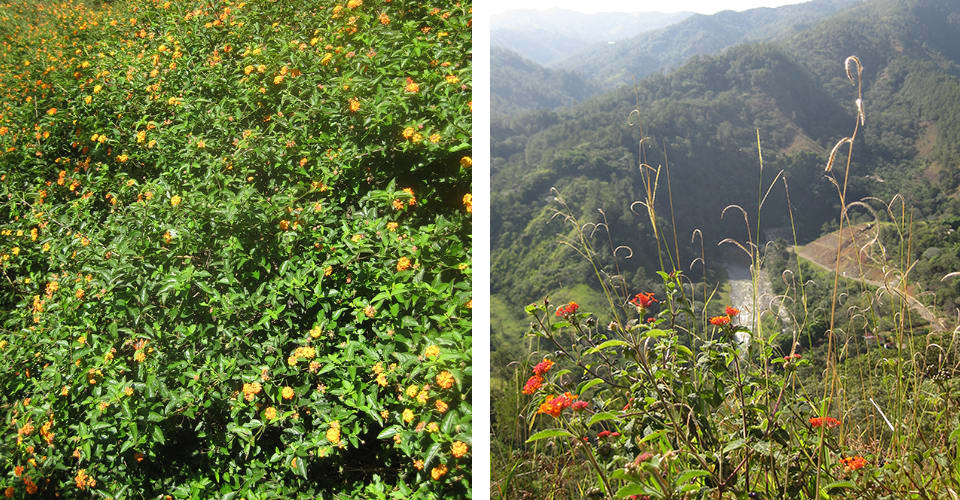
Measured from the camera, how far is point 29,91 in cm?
174

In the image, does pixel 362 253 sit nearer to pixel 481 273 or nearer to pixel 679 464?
pixel 481 273

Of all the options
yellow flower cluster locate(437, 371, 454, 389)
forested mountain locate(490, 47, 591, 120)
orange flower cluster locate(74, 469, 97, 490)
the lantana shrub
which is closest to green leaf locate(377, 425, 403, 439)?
the lantana shrub

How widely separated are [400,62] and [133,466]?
3.23 ft

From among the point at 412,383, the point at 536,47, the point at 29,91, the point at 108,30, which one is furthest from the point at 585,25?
the point at 412,383

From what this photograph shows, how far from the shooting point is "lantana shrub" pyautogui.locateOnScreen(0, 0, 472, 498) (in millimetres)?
955

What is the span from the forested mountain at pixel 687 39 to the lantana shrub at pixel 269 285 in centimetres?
420

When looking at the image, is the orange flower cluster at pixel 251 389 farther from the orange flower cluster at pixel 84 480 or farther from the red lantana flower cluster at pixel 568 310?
the red lantana flower cluster at pixel 568 310

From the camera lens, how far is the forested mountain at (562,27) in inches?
144

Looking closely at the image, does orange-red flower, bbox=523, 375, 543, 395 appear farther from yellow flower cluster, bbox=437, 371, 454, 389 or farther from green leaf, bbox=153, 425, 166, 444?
green leaf, bbox=153, 425, 166, 444

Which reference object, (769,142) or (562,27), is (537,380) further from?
(769,142)

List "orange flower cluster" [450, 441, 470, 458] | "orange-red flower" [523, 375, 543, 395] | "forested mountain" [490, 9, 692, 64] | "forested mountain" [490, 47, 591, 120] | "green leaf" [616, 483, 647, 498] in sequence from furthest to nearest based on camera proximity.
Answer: "forested mountain" [490, 47, 591, 120]
"forested mountain" [490, 9, 692, 64]
"orange flower cluster" [450, 441, 470, 458]
"orange-red flower" [523, 375, 543, 395]
"green leaf" [616, 483, 647, 498]

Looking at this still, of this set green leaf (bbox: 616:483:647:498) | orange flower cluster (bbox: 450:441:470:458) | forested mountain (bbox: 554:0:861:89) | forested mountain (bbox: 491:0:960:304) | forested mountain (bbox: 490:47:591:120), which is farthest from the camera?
forested mountain (bbox: 490:47:591:120)

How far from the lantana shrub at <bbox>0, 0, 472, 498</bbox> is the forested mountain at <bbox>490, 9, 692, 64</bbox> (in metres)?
1.35

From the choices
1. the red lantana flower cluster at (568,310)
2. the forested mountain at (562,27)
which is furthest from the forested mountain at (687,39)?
the red lantana flower cluster at (568,310)
